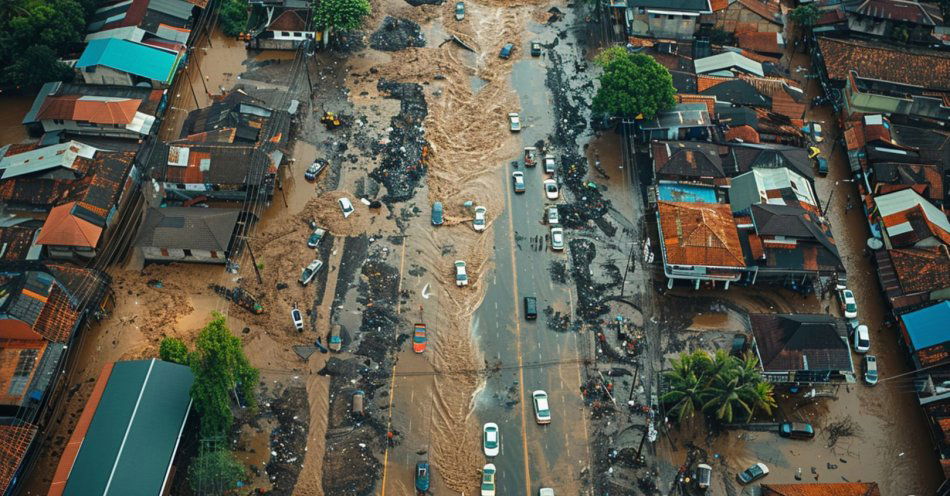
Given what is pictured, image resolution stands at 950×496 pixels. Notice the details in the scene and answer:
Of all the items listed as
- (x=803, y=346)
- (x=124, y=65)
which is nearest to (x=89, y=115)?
(x=124, y=65)

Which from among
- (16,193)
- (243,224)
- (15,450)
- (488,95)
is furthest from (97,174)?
(488,95)

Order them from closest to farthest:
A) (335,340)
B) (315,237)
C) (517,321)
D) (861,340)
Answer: (335,340) < (861,340) < (517,321) < (315,237)

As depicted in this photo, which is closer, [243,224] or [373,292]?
[373,292]

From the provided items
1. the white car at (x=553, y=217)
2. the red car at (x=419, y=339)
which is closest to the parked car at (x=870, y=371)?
the white car at (x=553, y=217)

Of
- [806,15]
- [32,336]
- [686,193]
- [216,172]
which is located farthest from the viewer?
[806,15]

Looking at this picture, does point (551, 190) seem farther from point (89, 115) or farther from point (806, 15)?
point (89, 115)

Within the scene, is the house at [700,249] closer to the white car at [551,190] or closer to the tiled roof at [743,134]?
the white car at [551,190]

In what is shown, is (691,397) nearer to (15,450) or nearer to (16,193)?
(15,450)
